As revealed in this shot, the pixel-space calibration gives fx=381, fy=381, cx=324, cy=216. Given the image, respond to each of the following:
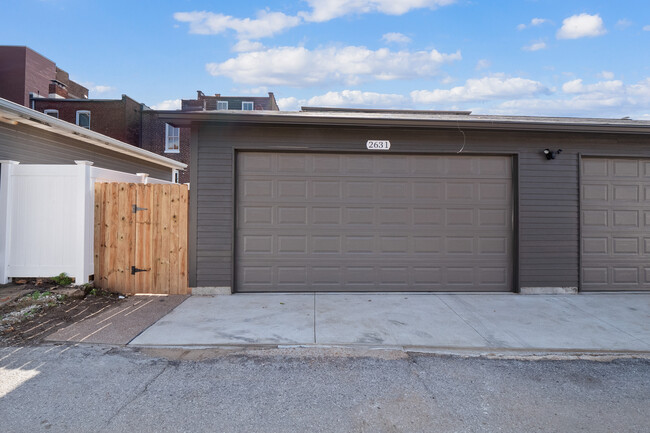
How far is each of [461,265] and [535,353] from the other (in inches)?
111

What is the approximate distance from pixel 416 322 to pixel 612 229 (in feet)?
15.4

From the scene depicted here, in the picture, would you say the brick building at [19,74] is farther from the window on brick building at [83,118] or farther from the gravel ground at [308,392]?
the gravel ground at [308,392]

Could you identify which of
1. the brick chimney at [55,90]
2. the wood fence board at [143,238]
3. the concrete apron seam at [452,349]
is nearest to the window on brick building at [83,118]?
the brick chimney at [55,90]

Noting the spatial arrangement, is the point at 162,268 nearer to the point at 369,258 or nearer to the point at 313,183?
the point at 313,183

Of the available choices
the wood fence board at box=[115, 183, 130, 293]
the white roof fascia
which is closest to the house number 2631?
the wood fence board at box=[115, 183, 130, 293]

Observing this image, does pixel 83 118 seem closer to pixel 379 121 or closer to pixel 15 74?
pixel 15 74

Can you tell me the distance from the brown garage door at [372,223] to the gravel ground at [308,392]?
274cm

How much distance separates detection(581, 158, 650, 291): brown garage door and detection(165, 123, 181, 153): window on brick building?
76.1ft

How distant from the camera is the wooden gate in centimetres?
661

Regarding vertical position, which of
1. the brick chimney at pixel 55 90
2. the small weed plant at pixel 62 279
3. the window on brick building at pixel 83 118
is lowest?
the small weed plant at pixel 62 279

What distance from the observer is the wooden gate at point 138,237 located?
6.61 metres

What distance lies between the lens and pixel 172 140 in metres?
24.9

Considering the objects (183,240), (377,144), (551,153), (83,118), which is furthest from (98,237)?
(83,118)

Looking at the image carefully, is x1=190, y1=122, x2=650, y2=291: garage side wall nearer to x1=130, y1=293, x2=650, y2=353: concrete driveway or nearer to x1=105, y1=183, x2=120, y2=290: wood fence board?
x1=130, y1=293, x2=650, y2=353: concrete driveway
